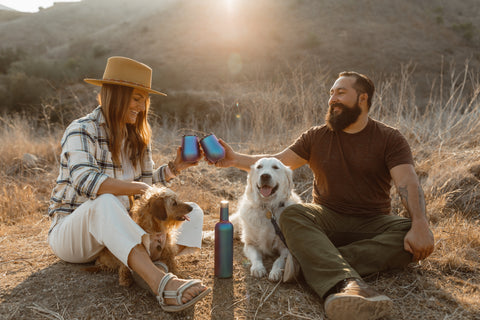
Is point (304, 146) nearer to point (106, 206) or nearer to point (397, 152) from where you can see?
point (397, 152)

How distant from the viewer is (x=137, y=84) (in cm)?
287

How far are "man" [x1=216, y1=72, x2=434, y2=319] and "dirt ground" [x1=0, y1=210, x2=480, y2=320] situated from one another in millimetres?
199

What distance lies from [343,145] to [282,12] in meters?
33.1

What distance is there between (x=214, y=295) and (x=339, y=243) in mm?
1308

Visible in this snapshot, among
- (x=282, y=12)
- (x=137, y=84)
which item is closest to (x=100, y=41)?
(x=282, y=12)

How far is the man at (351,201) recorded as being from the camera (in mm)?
2692

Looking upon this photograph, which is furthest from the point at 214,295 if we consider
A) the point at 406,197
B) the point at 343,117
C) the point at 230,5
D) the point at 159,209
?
the point at 230,5

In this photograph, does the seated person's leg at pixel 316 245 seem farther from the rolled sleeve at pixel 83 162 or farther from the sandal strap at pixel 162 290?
the rolled sleeve at pixel 83 162

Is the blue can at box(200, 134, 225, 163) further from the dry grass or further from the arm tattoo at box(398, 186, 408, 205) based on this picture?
the arm tattoo at box(398, 186, 408, 205)

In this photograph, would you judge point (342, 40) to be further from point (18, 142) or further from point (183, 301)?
point (183, 301)

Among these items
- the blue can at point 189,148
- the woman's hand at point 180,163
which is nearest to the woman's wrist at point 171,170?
the woman's hand at point 180,163

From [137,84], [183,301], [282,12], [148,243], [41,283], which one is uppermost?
[282,12]

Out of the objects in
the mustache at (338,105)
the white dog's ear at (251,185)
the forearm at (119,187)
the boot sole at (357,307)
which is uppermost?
the mustache at (338,105)

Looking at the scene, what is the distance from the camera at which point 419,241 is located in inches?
109
